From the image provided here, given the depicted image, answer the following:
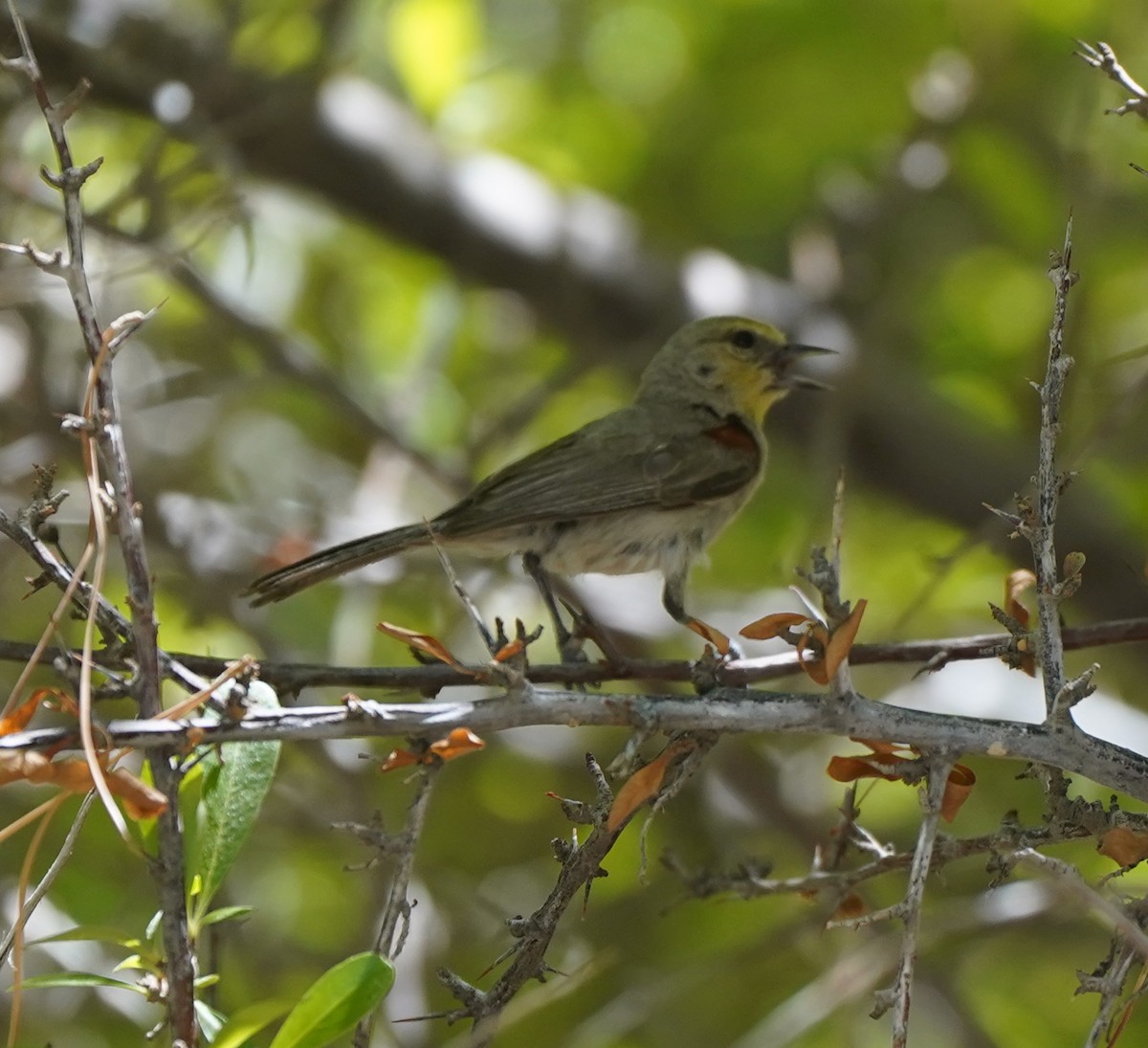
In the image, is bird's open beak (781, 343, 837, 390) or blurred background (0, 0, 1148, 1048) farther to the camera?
bird's open beak (781, 343, 837, 390)

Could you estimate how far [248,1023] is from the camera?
1938 millimetres

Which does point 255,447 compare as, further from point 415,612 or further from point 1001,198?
point 1001,198

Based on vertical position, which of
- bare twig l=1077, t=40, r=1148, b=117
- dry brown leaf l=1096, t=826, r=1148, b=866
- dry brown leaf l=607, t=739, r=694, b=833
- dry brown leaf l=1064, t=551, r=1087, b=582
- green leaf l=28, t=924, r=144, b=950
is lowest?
dry brown leaf l=1096, t=826, r=1148, b=866

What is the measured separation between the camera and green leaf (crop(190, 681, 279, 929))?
208cm

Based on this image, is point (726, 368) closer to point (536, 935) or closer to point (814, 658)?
point (814, 658)

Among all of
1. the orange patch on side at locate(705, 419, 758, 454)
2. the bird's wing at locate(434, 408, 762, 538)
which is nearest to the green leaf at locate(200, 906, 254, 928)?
the bird's wing at locate(434, 408, 762, 538)

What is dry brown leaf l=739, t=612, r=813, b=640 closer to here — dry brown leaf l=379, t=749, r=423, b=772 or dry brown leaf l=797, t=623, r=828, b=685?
dry brown leaf l=797, t=623, r=828, b=685

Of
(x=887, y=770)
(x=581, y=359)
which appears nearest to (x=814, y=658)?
(x=887, y=770)

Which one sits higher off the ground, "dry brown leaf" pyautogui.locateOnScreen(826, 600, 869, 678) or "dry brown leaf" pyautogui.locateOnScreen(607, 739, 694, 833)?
"dry brown leaf" pyautogui.locateOnScreen(826, 600, 869, 678)

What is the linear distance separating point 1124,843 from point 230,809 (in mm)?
1309

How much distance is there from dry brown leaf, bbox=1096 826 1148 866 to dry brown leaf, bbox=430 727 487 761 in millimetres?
942

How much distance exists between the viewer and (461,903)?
4.68m

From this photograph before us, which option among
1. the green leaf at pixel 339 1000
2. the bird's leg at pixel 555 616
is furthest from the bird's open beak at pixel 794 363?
the green leaf at pixel 339 1000

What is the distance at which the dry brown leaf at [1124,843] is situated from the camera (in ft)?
6.93
